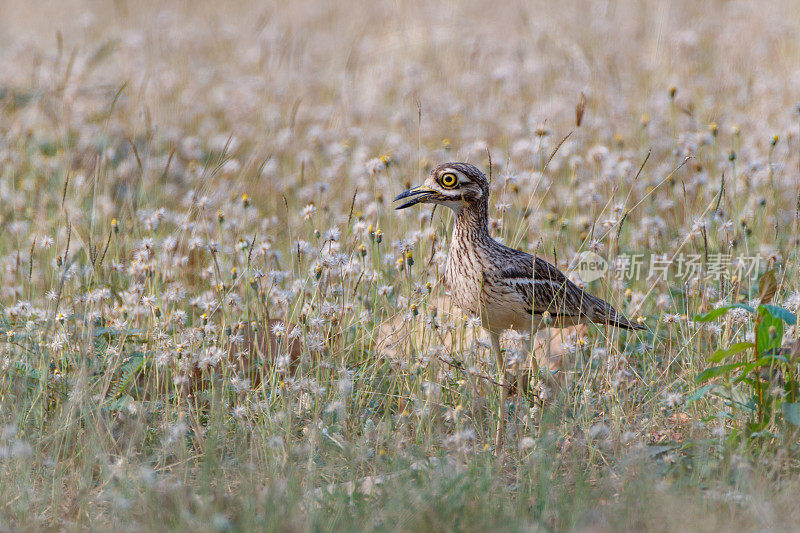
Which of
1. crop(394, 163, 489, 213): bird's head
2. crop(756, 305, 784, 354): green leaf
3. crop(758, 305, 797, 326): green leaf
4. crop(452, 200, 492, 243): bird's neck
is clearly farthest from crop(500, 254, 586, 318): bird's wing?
crop(758, 305, 797, 326): green leaf

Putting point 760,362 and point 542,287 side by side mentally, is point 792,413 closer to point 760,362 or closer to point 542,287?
point 760,362

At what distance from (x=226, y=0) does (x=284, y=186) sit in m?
9.00

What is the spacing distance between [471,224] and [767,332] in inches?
63.2

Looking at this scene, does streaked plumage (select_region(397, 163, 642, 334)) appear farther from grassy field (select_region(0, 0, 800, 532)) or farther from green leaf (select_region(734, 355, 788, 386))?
green leaf (select_region(734, 355, 788, 386))

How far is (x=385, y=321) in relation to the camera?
4.82 m

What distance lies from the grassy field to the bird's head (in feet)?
0.98

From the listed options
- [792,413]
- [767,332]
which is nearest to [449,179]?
[767,332]

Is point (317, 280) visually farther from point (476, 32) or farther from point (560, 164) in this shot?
point (476, 32)

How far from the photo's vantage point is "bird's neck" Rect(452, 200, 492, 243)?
470cm

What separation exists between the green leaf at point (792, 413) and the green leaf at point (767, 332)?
9.8 inches

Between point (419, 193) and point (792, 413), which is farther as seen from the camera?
point (419, 193)

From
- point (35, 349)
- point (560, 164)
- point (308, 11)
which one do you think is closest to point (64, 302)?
point (35, 349)

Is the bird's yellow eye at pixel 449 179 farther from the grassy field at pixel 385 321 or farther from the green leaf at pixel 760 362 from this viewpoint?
the green leaf at pixel 760 362

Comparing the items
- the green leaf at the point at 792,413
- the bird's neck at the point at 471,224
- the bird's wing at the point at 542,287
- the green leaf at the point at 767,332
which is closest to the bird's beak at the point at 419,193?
the bird's neck at the point at 471,224
